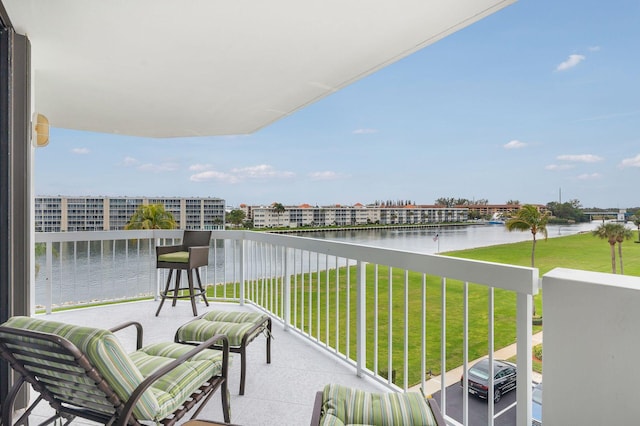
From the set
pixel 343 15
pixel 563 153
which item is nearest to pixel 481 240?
pixel 563 153

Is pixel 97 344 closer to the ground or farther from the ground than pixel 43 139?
closer to the ground

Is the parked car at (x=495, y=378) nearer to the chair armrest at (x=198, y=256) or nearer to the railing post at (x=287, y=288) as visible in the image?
the railing post at (x=287, y=288)

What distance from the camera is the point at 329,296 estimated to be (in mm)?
3555

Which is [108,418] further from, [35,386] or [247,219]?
[247,219]

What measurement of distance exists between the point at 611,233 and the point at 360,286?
1.68 metres

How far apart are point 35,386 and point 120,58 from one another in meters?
2.49

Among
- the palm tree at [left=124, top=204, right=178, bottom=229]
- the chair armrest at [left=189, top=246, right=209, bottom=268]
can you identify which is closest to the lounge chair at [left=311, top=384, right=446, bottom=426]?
the chair armrest at [left=189, top=246, right=209, bottom=268]

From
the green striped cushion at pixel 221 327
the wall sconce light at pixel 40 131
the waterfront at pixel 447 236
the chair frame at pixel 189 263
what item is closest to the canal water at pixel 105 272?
the chair frame at pixel 189 263

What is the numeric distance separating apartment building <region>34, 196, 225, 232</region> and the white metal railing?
1.03 feet

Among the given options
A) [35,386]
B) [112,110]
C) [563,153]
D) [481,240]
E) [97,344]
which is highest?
[112,110]

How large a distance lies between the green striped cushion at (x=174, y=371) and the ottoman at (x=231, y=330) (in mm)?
304

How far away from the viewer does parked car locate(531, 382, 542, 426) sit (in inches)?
60.5

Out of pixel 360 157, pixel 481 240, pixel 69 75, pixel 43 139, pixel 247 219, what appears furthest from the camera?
pixel 360 157

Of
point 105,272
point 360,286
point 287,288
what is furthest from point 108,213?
point 360,286
